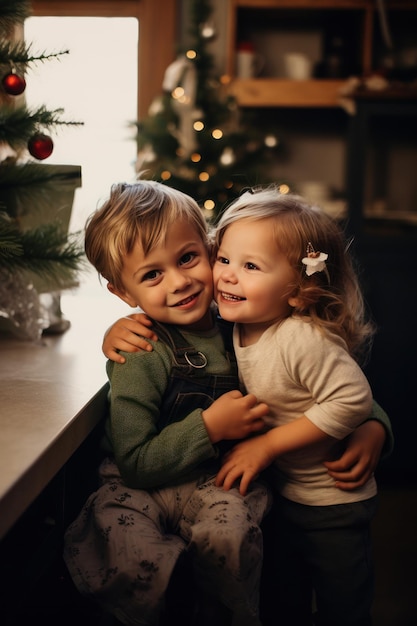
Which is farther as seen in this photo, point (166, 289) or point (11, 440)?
point (166, 289)

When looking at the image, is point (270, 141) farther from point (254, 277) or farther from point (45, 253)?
point (254, 277)

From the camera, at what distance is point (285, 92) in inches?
130

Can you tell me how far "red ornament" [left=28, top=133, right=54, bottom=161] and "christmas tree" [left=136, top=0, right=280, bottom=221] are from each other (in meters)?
1.62

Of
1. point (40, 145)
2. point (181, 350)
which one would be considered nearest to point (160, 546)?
point (181, 350)

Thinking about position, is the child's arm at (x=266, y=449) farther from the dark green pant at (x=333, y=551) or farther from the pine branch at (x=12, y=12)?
the pine branch at (x=12, y=12)

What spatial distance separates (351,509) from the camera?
126 centimetres

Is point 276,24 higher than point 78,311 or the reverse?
higher

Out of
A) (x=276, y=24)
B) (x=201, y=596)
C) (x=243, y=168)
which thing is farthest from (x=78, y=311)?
(x=276, y=24)

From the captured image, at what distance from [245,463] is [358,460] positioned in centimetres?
24

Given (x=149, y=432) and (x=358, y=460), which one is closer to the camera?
(x=149, y=432)

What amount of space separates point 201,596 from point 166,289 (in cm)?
49

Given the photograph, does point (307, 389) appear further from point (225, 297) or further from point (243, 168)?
point (243, 168)

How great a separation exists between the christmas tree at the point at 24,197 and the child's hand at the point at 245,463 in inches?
20.4

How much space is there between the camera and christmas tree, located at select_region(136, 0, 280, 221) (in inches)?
120
